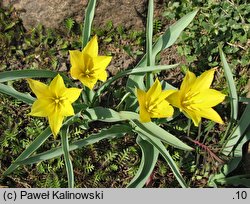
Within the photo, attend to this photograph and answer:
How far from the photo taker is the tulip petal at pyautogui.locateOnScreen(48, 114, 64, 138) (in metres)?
1.83

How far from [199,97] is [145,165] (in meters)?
0.48

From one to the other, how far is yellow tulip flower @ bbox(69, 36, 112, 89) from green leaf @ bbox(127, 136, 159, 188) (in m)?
0.48

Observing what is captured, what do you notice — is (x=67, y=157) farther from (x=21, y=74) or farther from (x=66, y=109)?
(x=21, y=74)

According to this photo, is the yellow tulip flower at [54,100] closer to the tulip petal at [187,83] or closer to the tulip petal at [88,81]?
the tulip petal at [88,81]

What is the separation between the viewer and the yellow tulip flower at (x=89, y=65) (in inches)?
73.4

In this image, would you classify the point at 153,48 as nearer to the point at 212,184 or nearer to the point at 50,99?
the point at 50,99

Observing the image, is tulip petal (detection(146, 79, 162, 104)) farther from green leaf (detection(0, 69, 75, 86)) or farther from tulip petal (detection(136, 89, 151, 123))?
green leaf (detection(0, 69, 75, 86))

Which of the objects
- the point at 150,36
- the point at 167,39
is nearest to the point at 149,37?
the point at 150,36

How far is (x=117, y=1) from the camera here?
102 inches

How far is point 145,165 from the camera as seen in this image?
2.15 meters

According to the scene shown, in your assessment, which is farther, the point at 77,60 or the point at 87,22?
the point at 87,22

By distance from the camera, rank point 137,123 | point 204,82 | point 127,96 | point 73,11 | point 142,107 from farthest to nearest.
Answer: point 73,11 → point 127,96 → point 137,123 → point 204,82 → point 142,107

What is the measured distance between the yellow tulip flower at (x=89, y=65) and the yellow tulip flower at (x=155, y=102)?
0.20m

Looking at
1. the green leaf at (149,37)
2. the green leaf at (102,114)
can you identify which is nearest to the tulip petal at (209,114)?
the green leaf at (149,37)
